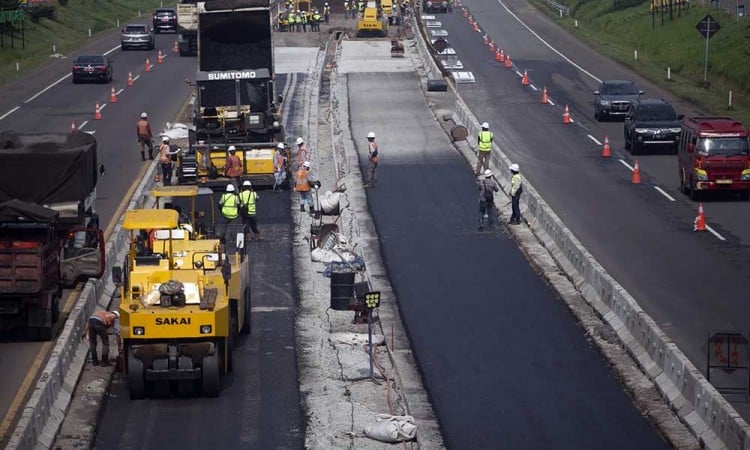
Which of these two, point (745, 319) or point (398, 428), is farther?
point (745, 319)

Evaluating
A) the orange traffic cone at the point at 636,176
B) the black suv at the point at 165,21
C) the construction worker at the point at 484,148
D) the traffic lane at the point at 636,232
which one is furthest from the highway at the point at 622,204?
the black suv at the point at 165,21

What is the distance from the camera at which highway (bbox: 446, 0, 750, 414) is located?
2911 cm

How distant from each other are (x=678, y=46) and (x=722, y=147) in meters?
39.0

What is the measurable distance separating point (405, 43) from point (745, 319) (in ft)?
178

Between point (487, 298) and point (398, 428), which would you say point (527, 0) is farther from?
point (398, 428)

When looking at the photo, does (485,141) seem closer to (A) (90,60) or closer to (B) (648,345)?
(B) (648,345)

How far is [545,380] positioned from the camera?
2425 centimetres

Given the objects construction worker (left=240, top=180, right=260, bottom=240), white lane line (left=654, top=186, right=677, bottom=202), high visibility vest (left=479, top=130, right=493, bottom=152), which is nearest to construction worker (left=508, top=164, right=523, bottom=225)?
high visibility vest (left=479, top=130, right=493, bottom=152)

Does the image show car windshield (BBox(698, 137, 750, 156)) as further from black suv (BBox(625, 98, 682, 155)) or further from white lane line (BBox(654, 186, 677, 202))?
black suv (BBox(625, 98, 682, 155))

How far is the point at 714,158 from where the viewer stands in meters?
39.8

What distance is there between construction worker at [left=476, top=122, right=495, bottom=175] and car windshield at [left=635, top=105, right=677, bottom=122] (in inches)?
282

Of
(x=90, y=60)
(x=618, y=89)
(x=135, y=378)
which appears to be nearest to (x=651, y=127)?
(x=618, y=89)

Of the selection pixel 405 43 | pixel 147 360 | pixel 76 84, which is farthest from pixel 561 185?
pixel 405 43

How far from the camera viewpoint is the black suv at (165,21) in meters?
92.9
